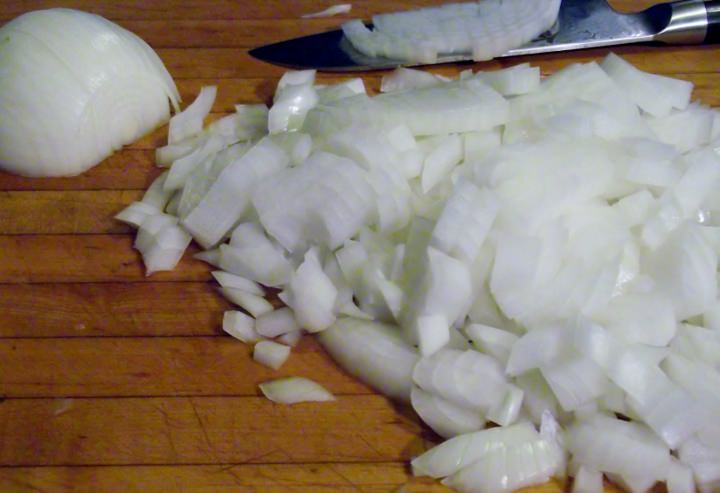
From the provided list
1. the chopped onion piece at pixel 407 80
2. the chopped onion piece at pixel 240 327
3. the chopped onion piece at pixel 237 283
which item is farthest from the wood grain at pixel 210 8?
the chopped onion piece at pixel 240 327

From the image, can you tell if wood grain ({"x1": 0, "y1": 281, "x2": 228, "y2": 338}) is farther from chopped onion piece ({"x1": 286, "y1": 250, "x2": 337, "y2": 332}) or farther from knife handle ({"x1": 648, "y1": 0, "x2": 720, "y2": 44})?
knife handle ({"x1": 648, "y1": 0, "x2": 720, "y2": 44})

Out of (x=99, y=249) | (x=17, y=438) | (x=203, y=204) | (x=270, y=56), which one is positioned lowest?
(x=17, y=438)

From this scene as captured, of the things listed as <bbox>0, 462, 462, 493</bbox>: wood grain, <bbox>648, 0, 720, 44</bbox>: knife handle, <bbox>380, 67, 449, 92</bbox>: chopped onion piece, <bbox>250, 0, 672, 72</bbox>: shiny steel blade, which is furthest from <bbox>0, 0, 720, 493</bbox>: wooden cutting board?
<bbox>648, 0, 720, 44</bbox>: knife handle

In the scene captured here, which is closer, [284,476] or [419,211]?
[284,476]

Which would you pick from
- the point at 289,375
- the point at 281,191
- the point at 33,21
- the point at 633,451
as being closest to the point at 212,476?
the point at 289,375

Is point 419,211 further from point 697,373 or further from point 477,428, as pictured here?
point 697,373

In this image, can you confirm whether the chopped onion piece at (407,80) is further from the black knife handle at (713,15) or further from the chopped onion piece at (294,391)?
the chopped onion piece at (294,391)
